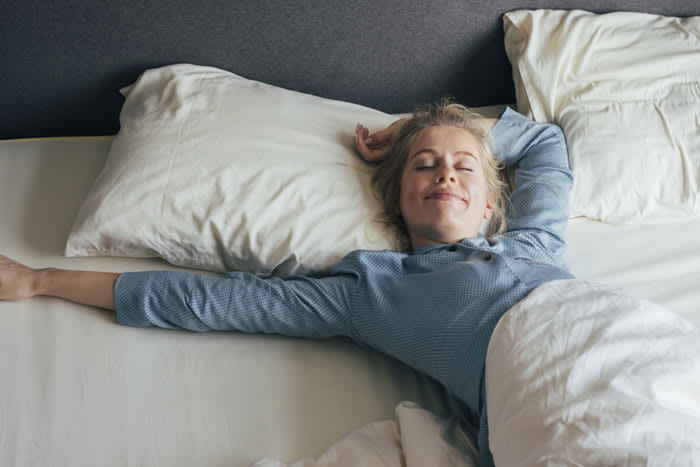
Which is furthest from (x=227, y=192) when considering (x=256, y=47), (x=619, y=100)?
(x=619, y=100)

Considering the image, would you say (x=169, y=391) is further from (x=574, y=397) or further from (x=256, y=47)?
(x=256, y=47)

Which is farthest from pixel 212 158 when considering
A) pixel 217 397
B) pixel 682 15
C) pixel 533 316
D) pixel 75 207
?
pixel 682 15

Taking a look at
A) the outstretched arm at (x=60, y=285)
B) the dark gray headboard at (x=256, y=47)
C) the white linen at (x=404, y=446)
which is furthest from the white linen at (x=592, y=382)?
the dark gray headboard at (x=256, y=47)

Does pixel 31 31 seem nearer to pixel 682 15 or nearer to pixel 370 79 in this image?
pixel 370 79

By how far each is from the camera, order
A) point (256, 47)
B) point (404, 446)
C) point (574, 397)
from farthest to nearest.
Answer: point (256, 47)
point (404, 446)
point (574, 397)

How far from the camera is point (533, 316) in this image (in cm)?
96

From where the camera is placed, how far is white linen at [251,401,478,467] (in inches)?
37.2

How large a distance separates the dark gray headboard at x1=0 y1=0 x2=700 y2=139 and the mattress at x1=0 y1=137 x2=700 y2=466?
1.40 ft

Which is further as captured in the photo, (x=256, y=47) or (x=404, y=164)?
(x=256, y=47)

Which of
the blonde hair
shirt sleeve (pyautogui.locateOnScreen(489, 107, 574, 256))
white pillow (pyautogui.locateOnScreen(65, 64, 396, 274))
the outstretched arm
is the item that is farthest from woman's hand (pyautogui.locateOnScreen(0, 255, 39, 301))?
A: shirt sleeve (pyautogui.locateOnScreen(489, 107, 574, 256))

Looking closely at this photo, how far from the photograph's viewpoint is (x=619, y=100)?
4.99 ft

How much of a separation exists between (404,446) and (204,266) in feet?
1.89

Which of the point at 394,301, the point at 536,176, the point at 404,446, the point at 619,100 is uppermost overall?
the point at 619,100

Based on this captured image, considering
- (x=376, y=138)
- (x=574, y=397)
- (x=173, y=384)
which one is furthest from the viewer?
(x=376, y=138)
